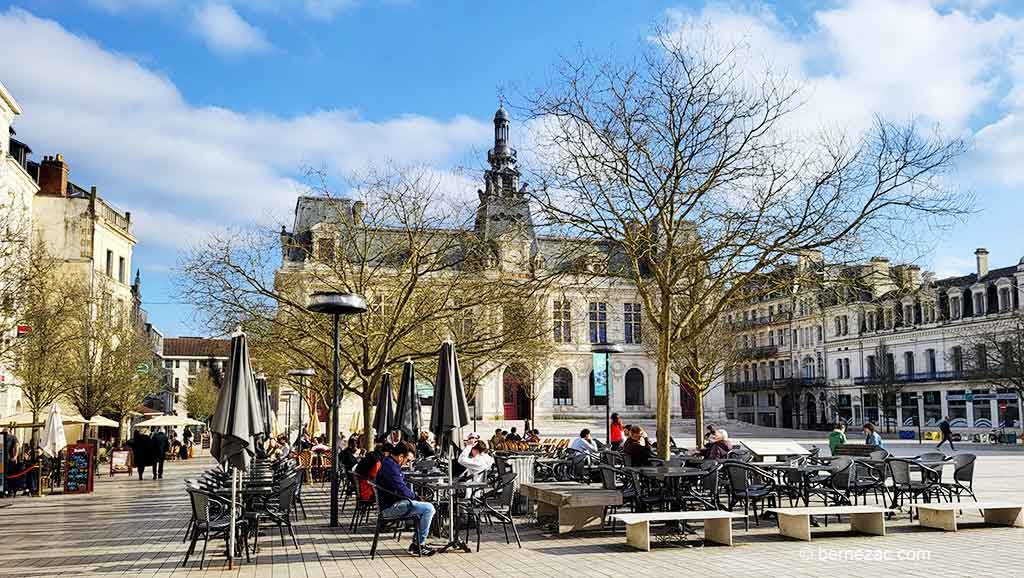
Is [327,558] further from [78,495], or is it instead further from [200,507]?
[78,495]

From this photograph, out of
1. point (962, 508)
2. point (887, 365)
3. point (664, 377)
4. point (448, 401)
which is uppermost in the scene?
point (887, 365)

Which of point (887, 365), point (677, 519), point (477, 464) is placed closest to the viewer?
point (677, 519)

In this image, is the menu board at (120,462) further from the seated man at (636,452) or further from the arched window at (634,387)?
the arched window at (634,387)

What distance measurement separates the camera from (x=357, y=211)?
2097 cm

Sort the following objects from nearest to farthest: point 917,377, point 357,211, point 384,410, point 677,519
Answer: point 677,519, point 384,410, point 357,211, point 917,377

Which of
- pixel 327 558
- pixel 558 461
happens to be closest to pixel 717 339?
pixel 558 461

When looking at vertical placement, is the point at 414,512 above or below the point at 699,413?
below

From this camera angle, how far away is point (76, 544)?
11805 mm

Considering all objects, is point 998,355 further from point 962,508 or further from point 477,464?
point 477,464

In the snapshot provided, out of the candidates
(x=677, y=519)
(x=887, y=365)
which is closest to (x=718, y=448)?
(x=677, y=519)

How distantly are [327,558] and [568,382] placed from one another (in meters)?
55.6

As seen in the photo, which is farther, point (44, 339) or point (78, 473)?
point (44, 339)

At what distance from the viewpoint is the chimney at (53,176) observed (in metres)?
40.4

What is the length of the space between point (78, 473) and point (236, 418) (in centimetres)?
1233
